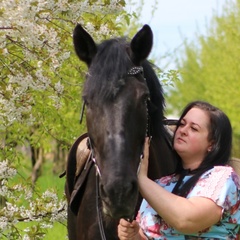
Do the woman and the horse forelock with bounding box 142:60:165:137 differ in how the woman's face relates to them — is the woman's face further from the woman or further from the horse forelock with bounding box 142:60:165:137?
the horse forelock with bounding box 142:60:165:137

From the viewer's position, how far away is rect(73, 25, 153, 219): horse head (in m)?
4.11

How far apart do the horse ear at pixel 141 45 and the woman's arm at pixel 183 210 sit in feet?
2.88

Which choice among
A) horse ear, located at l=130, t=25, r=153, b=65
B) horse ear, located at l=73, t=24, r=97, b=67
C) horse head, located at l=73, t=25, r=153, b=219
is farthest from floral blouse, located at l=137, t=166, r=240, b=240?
horse ear, located at l=73, t=24, r=97, b=67

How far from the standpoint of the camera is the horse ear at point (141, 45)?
4.73 meters

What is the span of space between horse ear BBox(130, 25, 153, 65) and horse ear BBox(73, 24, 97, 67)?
0.81 feet

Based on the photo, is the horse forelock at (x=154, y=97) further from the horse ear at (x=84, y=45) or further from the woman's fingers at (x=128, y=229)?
the woman's fingers at (x=128, y=229)

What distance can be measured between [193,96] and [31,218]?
113 ft

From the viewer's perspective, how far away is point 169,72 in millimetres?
9961

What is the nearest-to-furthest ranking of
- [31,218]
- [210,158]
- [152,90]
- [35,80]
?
[210,158] → [152,90] → [35,80] → [31,218]

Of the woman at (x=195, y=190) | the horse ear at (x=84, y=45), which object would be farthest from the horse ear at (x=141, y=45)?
the woman at (x=195, y=190)

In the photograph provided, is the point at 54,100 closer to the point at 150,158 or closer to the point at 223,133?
the point at 150,158

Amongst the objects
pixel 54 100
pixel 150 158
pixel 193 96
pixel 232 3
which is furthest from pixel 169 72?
pixel 193 96

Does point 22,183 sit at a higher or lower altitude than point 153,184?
lower

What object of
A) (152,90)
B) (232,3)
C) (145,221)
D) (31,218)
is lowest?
(31,218)
